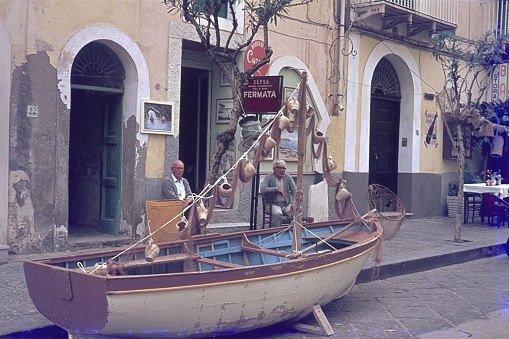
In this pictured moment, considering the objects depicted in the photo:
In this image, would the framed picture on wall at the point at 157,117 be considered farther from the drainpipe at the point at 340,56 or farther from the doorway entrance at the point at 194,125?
the drainpipe at the point at 340,56

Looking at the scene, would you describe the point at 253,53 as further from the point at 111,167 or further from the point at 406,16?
the point at 406,16

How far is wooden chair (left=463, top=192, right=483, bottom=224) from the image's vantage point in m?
15.3

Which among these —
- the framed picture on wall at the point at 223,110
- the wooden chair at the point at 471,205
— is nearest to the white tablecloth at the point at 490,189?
the wooden chair at the point at 471,205

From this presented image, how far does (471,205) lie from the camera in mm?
16828

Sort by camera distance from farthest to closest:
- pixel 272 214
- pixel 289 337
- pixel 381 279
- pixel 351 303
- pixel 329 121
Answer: pixel 329 121 < pixel 272 214 < pixel 381 279 < pixel 351 303 < pixel 289 337

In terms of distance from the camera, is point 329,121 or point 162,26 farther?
point 329,121

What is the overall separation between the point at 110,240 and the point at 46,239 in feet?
3.52

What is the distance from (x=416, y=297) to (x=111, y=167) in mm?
5382

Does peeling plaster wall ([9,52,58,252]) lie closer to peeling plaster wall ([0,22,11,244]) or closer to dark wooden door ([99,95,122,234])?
peeling plaster wall ([0,22,11,244])

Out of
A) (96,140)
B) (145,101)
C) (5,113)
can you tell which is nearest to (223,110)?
(145,101)

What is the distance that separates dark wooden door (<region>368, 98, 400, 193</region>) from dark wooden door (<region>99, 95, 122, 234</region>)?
7.11m

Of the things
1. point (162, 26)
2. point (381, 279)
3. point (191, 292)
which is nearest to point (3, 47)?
point (162, 26)

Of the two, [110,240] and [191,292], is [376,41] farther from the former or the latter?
[191,292]

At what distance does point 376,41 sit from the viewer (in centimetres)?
1501
